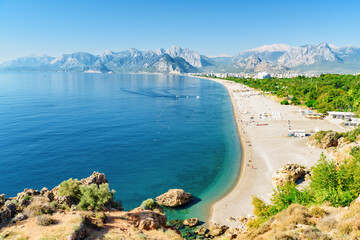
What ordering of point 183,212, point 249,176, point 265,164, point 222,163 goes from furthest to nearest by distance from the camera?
1. point 222,163
2. point 265,164
3. point 249,176
4. point 183,212

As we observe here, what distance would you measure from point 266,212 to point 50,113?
87403 millimetres

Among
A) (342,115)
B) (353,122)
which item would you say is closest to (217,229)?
(353,122)

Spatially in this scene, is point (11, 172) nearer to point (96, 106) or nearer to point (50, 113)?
point (50, 113)

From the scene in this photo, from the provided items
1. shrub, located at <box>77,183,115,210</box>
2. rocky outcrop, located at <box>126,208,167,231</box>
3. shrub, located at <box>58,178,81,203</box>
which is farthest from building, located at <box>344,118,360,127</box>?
shrub, located at <box>58,178,81,203</box>

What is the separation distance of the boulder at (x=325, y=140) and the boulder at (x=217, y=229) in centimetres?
3483

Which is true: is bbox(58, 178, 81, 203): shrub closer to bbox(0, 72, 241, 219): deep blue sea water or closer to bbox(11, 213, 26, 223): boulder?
bbox(11, 213, 26, 223): boulder

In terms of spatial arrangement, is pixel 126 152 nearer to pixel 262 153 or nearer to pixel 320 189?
pixel 262 153

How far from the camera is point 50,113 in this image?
83.8 m

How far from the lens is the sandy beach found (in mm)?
30945

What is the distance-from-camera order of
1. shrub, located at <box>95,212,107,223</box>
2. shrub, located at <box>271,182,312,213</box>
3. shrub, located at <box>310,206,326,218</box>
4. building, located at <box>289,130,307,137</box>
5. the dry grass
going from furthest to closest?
building, located at <box>289,130,307,137</box>, shrub, located at <box>271,182,312,213</box>, shrub, located at <box>95,212,107,223</box>, shrub, located at <box>310,206,326,218</box>, the dry grass

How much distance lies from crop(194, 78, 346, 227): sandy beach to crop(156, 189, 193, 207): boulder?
471cm

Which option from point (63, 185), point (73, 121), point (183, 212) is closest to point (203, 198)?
point (183, 212)

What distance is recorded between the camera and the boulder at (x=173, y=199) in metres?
31.4

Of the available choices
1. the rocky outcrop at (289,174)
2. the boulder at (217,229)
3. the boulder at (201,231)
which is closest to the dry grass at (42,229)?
the boulder at (201,231)
